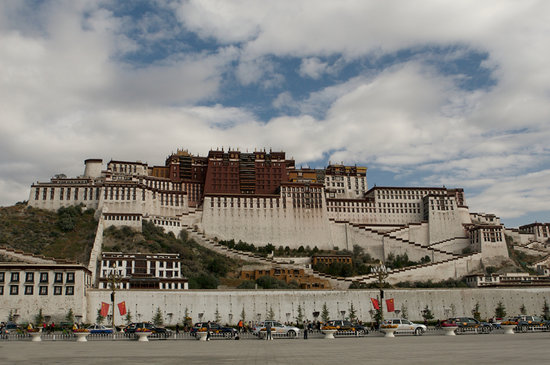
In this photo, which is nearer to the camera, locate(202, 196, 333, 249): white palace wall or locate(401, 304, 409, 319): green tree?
locate(401, 304, 409, 319): green tree

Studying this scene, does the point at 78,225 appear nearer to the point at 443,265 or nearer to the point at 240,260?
the point at 240,260

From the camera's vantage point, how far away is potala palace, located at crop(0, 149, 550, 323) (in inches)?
2876

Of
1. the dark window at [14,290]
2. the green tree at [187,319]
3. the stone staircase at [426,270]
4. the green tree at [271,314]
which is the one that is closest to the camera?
the dark window at [14,290]

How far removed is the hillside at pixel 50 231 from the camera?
87812 millimetres

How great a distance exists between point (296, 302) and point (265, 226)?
146 feet

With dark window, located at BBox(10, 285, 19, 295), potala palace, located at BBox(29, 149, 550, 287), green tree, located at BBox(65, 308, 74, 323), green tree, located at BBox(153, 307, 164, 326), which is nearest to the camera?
green tree, located at BBox(65, 308, 74, 323)

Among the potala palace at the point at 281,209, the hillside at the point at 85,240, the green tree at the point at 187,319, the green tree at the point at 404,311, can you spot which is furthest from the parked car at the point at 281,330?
the potala palace at the point at 281,209

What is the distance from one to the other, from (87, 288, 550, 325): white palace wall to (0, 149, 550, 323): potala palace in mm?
159

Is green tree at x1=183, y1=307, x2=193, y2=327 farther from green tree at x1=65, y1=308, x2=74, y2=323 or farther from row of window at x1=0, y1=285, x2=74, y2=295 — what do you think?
row of window at x1=0, y1=285, x2=74, y2=295

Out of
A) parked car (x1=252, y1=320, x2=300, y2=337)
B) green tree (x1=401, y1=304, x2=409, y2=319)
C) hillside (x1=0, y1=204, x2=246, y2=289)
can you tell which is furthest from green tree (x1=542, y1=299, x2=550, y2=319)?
parked car (x1=252, y1=320, x2=300, y2=337)

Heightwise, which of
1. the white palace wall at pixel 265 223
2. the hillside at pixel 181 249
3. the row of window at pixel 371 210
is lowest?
the hillside at pixel 181 249

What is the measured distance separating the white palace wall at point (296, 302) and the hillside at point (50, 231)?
1823 centimetres

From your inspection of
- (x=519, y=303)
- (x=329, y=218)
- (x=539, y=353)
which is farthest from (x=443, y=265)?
(x=539, y=353)

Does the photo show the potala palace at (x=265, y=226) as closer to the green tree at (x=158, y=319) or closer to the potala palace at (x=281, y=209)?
the potala palace at (x=281, y=209)
